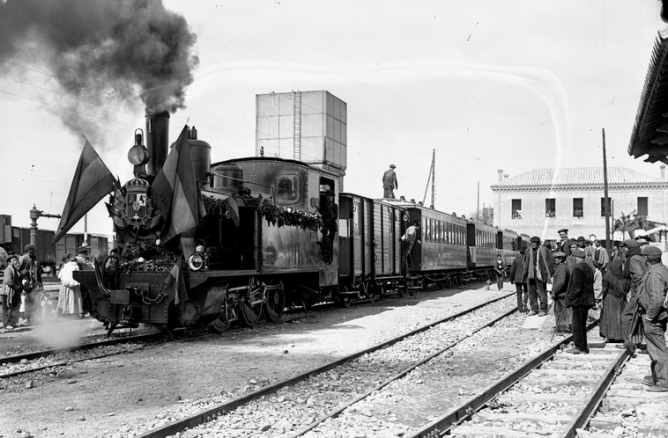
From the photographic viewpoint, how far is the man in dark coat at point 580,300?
375 inches

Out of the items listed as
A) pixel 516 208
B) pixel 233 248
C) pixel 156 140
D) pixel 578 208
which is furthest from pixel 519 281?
pixel 516 208

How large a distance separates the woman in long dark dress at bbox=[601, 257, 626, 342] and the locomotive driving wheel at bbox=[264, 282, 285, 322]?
5.86 metres

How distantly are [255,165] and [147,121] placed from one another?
113 inches

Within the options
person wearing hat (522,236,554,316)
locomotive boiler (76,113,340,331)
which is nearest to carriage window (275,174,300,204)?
locomotive boiler (76,113,340,331)

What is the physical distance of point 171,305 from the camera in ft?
33.7

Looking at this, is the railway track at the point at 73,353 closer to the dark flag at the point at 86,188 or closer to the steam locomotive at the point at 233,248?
the steam locomotive at the point at 233,248

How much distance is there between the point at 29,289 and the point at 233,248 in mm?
4367

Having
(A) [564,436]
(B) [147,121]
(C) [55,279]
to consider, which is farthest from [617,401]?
(C) [55,279]

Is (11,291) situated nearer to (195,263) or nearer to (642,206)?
(195,263)

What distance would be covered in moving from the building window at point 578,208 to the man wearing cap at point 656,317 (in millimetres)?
53944

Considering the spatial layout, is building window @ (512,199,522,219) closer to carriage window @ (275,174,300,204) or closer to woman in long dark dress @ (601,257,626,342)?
carriage window @ (275,174,300,204)

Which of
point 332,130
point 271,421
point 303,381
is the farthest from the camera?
point 332,130

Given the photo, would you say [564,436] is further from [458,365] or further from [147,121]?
[147,121]

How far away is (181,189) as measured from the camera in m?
9.93
